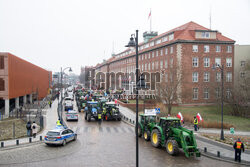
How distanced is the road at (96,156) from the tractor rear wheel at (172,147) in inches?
12.7

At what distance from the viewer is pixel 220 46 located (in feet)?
166

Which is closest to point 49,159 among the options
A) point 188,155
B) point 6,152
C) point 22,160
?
point 22,160

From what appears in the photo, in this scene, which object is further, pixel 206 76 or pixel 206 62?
pixel 206 76

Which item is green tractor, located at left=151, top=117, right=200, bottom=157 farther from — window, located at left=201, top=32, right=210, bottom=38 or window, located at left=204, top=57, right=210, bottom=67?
window, located at left=201, top=32, right=210, bottom=38

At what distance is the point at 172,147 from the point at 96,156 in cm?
490

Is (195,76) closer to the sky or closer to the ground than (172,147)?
closer to the sky

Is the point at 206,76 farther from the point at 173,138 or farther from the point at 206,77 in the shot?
the point at 173,138

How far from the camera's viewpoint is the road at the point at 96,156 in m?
13.5

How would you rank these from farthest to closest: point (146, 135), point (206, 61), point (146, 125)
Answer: point (206, 61)
point (146, 125)
point (146, 135)

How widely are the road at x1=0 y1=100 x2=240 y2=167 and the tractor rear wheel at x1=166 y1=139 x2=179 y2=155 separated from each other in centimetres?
32

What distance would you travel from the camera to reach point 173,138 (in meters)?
15.0

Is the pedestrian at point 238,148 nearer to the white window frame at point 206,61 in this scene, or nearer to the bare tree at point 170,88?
the bare tree at point 170,88

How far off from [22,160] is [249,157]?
14.3 m

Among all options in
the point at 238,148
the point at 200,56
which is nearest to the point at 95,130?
the point at 238,148
